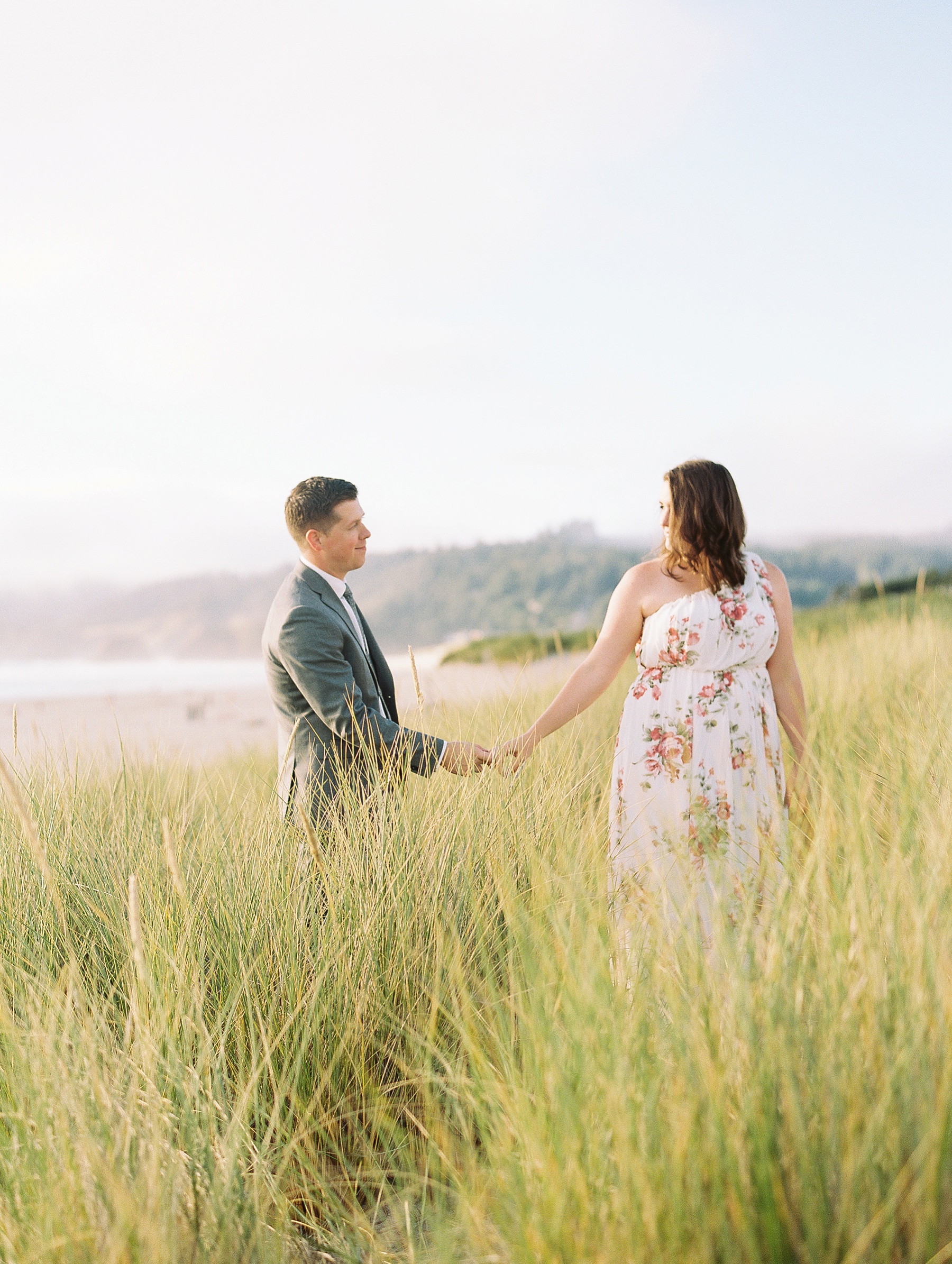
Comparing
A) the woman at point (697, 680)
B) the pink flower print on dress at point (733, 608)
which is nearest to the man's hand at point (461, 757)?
the woman at point (697, 680)

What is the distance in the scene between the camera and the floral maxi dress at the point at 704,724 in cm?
292

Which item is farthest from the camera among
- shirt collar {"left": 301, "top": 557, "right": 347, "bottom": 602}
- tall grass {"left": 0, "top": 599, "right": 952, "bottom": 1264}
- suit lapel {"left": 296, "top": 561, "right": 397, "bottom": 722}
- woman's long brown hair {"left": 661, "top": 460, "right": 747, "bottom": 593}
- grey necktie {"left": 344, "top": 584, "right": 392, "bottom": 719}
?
grey necktie {"left": 344, "top": 584, "right": 392, "bottom": 719}

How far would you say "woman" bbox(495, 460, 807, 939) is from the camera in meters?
2.91

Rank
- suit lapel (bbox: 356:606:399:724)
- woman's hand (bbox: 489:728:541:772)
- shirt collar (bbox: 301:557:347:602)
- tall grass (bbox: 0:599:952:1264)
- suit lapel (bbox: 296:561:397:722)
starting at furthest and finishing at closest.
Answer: suit lapel (bbox: 356:606:399:724) → shirt collar (bbox: 301:557:347:602) → suit lapel (bbox: 296:561:397:722) → woman's hand (bbox: 489:728:541:772) → tall grass (bbox: 0:599:952:1264)

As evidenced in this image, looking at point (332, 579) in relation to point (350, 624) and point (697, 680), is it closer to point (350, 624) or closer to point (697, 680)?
point (350, 624)

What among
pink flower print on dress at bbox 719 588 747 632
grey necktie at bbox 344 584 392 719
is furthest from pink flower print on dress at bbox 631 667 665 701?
grey necktie at bbox 344 584 392 719

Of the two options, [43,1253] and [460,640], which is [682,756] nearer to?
[43,1253]

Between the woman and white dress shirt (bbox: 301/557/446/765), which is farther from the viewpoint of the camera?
white dress shirt (bbox: 301/557/446/765)

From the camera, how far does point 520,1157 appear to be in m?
1.34

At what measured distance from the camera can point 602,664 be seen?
10.0 ft

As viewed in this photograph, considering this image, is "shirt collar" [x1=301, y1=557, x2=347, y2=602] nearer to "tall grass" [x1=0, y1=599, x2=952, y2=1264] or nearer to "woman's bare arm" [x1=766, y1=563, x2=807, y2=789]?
"tall grass" [x1=0, y1=599, x2=952, y2=1264]

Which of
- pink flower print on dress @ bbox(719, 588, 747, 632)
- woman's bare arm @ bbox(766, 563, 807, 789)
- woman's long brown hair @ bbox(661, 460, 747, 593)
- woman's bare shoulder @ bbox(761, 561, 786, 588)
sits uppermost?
woman's long brown hair @ bbox(661, 460, 747, 593)

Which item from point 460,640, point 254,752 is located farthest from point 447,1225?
point 460,640

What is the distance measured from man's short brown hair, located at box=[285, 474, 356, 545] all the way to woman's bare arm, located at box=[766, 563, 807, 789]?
171 cm
